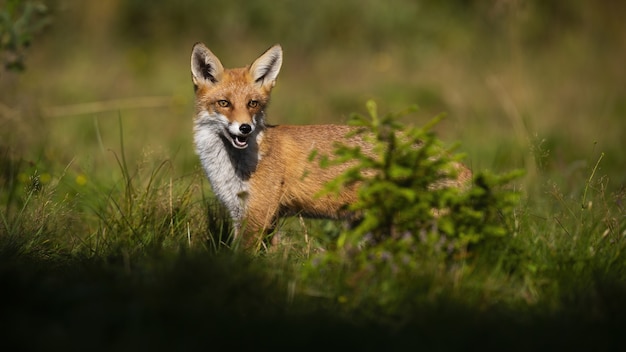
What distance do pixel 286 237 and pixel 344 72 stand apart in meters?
8.07

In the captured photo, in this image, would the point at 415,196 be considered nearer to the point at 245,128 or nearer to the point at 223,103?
the point at 245,128

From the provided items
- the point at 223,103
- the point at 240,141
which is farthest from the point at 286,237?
the point at 223,103

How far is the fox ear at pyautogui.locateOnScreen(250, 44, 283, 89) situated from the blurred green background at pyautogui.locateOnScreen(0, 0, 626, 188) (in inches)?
94.2

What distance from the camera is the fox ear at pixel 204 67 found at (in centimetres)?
548

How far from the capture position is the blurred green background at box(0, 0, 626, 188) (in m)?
8.65

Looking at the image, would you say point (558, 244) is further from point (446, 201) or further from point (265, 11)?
point (265, 11)

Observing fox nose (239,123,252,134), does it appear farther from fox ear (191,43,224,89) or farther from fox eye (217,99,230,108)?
fox ear (191,43,224,89)

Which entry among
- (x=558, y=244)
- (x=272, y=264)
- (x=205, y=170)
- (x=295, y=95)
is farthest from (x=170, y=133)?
(x=558, y=244)

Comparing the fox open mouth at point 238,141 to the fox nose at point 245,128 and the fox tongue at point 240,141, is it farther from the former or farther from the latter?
the fox nose at point 245,128

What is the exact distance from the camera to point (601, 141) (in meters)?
9.55

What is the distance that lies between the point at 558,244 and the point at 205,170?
272cm

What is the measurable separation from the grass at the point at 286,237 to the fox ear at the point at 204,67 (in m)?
0.72

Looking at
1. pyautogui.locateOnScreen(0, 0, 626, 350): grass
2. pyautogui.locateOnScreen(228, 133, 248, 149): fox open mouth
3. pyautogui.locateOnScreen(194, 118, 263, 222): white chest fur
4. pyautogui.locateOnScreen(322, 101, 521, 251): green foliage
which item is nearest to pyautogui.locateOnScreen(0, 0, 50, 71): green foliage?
pyautogui.locateOnScreen(0, 0, 626, 350): grass

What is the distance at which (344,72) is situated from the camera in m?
13.0
